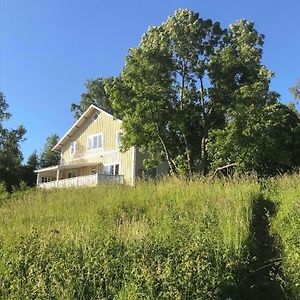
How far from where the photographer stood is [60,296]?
6711 mm

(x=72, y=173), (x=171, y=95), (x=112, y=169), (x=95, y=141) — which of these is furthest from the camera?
(x=72, y=173)

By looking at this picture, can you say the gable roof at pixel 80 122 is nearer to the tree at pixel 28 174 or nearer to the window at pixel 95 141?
the window at pixel 95 141

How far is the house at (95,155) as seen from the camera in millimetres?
37500

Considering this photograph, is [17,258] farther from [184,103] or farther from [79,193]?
[184,103]

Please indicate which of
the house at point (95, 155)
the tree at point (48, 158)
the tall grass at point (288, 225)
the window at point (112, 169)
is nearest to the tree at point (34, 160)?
the tree at point (48, 158)

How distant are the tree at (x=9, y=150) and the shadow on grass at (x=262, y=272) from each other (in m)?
45.1

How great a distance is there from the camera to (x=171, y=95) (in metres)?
30.3

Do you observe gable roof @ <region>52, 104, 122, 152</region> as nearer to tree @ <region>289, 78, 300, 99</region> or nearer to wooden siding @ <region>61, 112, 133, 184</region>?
wooden siding @ <region>61, 112, 133, 184</region>

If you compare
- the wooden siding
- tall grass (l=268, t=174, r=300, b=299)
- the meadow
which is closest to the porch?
the wooden siding

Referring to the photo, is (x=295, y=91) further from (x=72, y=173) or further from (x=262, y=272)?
(x=262, y=272)

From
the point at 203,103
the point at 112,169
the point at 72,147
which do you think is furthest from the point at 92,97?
the point at 203,103

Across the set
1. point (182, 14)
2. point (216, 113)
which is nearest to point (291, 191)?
point (216, 113)

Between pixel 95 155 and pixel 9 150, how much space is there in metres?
15.9

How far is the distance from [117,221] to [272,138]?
17918 millimetres
